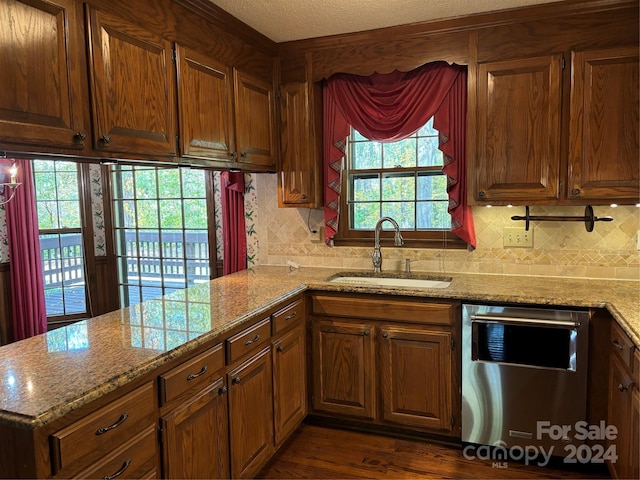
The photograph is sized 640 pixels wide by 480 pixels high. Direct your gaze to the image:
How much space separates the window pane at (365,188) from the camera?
10.9ft

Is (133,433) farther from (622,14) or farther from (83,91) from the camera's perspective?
(622,14)

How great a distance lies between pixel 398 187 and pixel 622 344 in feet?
5.48

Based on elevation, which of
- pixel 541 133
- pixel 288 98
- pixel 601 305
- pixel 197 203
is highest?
pixel 288 98

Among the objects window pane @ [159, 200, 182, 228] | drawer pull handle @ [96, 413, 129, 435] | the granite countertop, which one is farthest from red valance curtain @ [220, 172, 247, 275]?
drawer pull handle @ [96, 413, 129, 435]

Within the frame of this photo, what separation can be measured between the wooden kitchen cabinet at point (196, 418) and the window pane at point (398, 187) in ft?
5.76

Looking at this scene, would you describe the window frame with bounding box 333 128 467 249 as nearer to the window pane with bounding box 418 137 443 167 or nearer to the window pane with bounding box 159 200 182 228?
the window pane with bounding box 418 137 443 167

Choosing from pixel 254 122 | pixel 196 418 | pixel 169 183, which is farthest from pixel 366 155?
pixel 196 418

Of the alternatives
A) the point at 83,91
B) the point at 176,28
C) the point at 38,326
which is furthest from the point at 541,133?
the point at 38,326

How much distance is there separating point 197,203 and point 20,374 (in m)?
2.72

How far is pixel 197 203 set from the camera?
4.09 m

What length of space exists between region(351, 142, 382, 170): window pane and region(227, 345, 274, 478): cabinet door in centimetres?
154

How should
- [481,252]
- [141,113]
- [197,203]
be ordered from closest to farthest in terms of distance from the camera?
1. [141,113]
2. [481,252]
3. [197,203]

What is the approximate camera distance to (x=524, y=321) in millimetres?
2398

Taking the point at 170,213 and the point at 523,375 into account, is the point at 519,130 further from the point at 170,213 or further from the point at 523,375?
the point at 170,213
